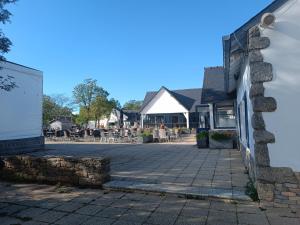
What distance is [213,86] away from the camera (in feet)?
52.2

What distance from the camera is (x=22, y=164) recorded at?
7277 millimetres

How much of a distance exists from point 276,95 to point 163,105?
102 feet

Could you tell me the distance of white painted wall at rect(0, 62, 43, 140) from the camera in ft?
43.3

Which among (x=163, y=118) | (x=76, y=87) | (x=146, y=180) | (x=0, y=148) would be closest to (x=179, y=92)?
(x=163, y=118)

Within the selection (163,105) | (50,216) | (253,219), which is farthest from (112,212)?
(163,105)

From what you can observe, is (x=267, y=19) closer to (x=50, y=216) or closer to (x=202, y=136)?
(x=50, y=216)

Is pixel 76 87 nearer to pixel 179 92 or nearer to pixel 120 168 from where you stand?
pixel 179 92

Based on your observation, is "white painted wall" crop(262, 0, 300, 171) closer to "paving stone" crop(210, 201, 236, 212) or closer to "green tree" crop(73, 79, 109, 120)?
"paving stone" crop(210, 201, 236, 212)

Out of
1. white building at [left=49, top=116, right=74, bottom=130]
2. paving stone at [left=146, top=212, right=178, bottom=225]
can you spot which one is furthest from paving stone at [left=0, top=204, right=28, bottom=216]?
white building at [left=49, top=116, right=74, bottom=130]

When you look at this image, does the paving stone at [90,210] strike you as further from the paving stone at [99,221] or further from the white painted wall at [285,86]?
the white painted wall at [285,86]

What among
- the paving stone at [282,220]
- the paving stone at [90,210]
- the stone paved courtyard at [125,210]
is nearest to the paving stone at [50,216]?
the stone paved courtyard at [125,210]

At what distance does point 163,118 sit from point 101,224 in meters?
32.6

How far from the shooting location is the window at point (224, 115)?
1467cm

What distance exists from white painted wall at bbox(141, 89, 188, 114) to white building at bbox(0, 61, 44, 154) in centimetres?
2175
